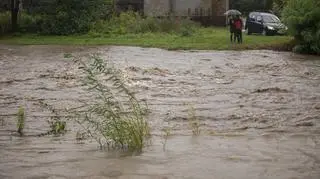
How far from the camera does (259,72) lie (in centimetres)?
2161

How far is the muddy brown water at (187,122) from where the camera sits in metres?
9.02

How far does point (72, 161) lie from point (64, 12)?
3134cm

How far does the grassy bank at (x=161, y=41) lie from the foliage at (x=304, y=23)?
4.10ft

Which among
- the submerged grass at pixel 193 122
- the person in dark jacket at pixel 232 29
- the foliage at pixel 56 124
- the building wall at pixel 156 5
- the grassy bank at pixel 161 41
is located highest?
the building wall at pixel 156 5

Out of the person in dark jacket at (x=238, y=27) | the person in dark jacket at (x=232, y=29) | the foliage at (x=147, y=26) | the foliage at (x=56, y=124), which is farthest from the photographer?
the foliage at (x=147, y=26)

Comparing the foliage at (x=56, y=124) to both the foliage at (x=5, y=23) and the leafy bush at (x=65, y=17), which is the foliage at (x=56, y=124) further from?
the foliage at (x=5, y=23)

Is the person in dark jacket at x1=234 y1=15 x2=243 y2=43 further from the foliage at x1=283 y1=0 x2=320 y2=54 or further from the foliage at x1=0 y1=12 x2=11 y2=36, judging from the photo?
the foliage at x1=0 y1=12 x2=11 y2=36

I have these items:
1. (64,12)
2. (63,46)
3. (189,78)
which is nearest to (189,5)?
(64,12)

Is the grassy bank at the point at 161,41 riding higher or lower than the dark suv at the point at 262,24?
lower

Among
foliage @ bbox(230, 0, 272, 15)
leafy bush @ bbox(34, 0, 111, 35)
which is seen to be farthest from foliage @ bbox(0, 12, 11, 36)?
foliage @ bbox(230, 0, 272, 15)

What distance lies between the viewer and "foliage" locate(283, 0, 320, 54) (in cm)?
2954

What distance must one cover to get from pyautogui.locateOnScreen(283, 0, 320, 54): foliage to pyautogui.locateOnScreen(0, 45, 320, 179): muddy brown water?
3.98 m

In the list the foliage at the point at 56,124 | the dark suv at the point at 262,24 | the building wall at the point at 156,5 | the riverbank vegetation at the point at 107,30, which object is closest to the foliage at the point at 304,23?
the riverbank vegetation at the point at 107,30

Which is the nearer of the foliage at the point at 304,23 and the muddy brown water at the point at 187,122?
the muddy brown water at the point at 187,122
